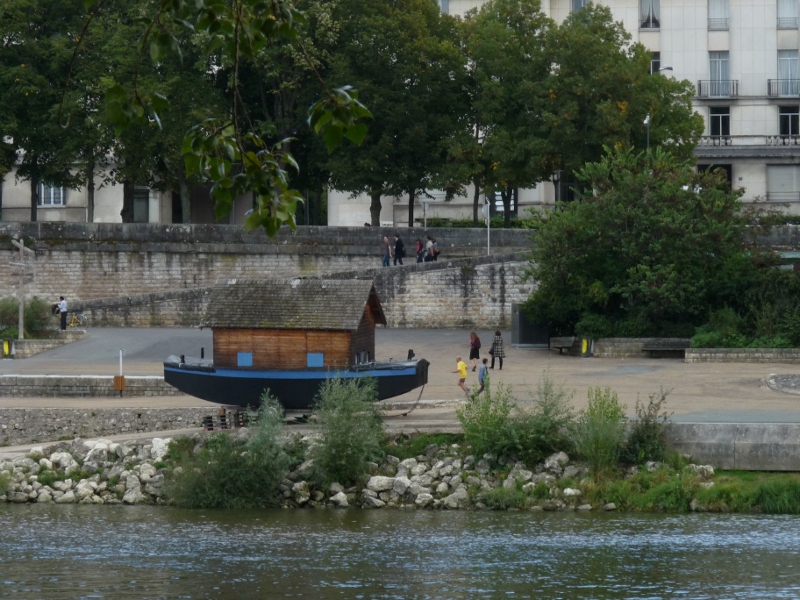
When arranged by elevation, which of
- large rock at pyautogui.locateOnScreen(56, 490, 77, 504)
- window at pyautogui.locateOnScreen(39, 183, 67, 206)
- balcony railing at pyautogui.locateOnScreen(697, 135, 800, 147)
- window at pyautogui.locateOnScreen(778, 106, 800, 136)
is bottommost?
large rock at pyautogui.locateOnScreen(56, 490, 77, 504)

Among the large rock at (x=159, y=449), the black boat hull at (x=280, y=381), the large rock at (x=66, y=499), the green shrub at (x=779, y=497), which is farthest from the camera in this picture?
the black boat hull at (x=280, y=381)

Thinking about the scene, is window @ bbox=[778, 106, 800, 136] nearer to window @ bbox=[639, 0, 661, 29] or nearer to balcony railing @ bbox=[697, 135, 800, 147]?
balcony railing @ bbox=[697, 135, 800, 147]

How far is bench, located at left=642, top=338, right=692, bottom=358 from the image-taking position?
34.9m

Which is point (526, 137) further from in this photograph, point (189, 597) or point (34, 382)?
point (189, 597)

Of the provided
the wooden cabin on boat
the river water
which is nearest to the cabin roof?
the wooden cabin on boat

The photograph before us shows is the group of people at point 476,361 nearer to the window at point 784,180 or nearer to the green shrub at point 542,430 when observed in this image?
the green shrub at point 542,430

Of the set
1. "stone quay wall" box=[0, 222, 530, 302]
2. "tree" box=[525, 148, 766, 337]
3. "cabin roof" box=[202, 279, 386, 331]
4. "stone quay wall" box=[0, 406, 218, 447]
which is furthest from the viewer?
"stone quay wall" box=[0, 222, 530, 302]

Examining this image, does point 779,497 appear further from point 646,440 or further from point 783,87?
point 783,87

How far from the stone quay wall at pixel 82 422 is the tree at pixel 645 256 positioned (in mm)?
13359

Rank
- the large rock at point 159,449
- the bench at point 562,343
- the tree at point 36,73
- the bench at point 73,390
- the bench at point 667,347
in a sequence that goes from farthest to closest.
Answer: the tree at point 36,73
the bench at point 562,343
the bench at point 667,347
the bench at point 73,390
the large rock at point 159,449

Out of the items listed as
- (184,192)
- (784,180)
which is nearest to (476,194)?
(184,192)

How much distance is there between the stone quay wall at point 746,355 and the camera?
1305 inches

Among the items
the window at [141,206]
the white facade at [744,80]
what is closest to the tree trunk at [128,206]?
the window at [141,206]

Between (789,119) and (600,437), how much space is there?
3944cm
